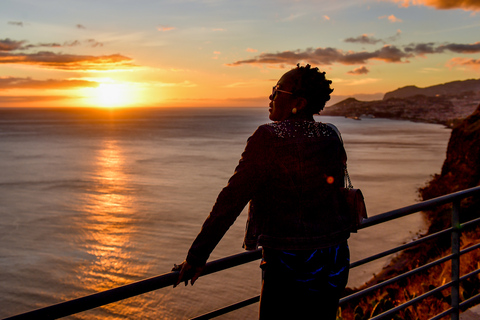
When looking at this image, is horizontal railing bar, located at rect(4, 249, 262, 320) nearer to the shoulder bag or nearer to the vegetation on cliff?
the shoulder bag

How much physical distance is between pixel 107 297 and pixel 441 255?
1214cm

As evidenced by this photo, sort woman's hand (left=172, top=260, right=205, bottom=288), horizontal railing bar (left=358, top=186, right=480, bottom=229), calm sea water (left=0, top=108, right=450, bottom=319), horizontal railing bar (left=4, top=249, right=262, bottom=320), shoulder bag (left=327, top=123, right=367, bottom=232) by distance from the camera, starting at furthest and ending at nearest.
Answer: calm sea water (left=0, top=108, right=450, bottom=319)
horizontal railing bar (left=358, top=186, right=480, bottom=229)
shoulder bag (left=327, top=123, right=367, bottom=232)
woman's hand (left=172, top=260, right=205, bottom=288)
horizontal railing bar (left=4, top=249, right=262, bottom=320)

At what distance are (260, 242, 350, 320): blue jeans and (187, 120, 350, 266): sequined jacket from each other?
5 centimetres

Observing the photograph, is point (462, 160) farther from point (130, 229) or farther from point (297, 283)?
point (297, 283)

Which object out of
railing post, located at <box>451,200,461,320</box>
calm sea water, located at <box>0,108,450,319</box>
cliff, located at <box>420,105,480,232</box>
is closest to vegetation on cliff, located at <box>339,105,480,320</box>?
cliff, located at <box>420,105,480,232</box>

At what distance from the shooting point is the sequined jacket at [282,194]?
167cm

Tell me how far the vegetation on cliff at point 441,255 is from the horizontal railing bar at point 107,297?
3.77 m

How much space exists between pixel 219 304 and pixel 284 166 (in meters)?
13.9

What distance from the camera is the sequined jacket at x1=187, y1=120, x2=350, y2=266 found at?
1.67 metres

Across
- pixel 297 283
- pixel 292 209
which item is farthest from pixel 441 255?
pixel 292 209

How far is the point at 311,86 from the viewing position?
6.05ft

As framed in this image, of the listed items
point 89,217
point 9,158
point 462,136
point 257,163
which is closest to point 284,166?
point 257,163

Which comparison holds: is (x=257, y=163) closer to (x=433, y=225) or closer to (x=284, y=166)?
(x=284, y=166)

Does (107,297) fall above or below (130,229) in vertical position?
above
